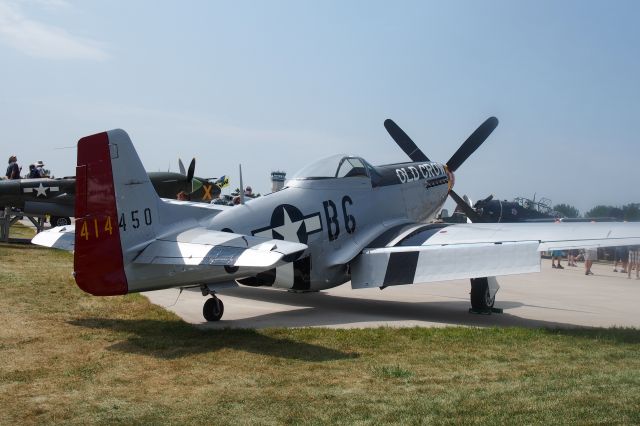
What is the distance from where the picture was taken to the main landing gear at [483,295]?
9.77 metres

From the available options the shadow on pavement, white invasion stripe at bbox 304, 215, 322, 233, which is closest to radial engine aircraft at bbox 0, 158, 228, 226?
white invasion stripe at bbox 304, 215, 322, 233

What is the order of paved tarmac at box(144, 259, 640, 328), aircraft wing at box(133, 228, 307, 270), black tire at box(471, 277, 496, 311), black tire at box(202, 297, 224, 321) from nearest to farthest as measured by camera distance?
aircraft wing at box(133, 228, 307, 270) < black tire at box(202, 297, 224, 321) < paved tarmac at box(144, 259, 640, 328) < black tire at box(471, 277, 496, 311)

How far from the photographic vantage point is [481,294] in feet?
32.1

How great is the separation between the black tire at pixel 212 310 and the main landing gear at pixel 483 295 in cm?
376

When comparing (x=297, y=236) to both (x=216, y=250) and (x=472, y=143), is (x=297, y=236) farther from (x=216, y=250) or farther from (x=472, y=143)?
(x=472, y=143)

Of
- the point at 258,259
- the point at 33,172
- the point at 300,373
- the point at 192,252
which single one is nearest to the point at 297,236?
the point at 192,252

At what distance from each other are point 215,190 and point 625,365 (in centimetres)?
1958

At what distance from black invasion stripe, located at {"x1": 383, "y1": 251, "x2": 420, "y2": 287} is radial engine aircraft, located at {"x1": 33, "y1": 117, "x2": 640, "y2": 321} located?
15 millimetres

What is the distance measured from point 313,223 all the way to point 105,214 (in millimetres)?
3131

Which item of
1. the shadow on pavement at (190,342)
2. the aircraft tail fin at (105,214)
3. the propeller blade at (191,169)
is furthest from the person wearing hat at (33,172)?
the aircraft tail fin at (105,214)

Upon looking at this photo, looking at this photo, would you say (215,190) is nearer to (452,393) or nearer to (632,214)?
(632,214)

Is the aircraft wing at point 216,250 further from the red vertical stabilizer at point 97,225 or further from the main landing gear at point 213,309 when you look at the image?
the main landing gear at point 213,309

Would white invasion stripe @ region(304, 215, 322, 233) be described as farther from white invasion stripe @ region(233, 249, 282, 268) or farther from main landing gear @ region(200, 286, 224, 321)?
white invasion stripe @ region(233, 249, 282, 268)

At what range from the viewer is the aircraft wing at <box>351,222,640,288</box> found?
8.29 metres
